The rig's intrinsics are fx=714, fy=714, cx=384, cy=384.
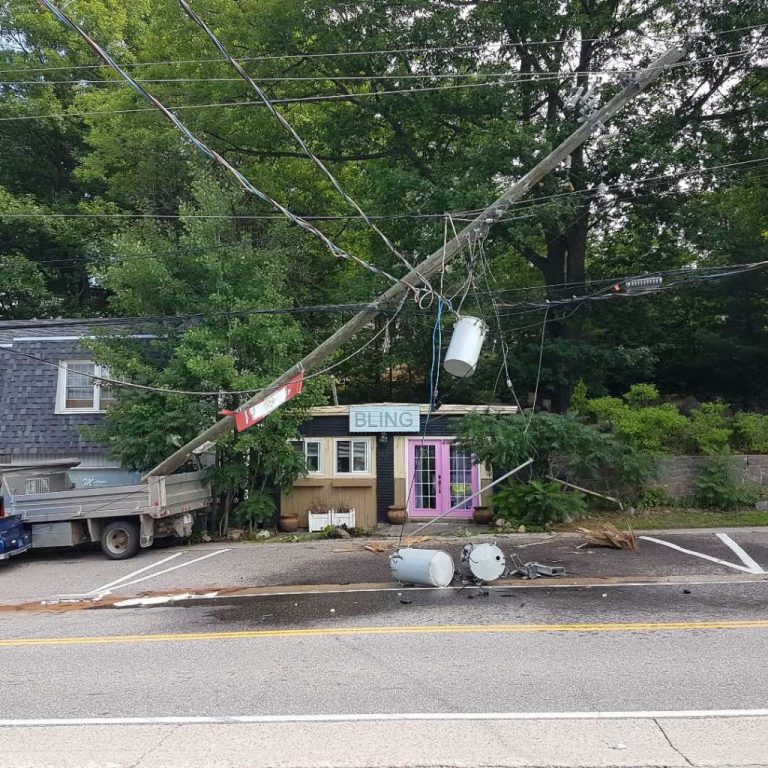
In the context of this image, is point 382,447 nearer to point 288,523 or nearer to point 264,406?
point 288,523

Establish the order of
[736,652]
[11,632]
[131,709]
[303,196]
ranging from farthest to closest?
[303,196]
[11,632]
[736,652]
[131,709]

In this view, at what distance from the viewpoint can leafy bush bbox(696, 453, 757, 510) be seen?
1669 cm

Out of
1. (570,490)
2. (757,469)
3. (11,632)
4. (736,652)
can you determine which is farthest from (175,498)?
(757,469)

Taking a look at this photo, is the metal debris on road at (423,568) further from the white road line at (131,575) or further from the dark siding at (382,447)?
the dark siding at (382,447)

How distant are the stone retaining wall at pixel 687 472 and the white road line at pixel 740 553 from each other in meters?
3.01

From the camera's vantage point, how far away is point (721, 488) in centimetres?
1667

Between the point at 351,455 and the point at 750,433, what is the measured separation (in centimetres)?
989

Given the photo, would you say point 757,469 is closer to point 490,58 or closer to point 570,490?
point 570,490

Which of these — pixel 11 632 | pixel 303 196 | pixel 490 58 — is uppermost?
pixel 490 58

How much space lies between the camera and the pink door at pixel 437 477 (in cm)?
1861

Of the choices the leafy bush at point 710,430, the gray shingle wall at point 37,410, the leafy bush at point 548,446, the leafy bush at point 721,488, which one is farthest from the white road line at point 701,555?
the gray shingle wall at point 37,410

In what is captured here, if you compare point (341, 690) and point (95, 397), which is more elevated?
point (95, 397)

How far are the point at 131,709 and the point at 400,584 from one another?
222 inches

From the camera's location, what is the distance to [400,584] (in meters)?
11.0
